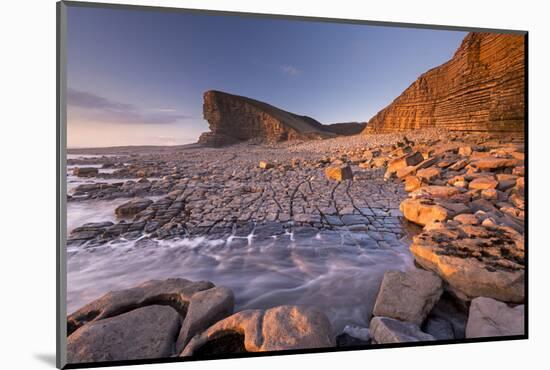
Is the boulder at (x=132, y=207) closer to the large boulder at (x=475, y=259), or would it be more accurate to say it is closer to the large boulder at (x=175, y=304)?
the large boulder at (x=175, y=304)

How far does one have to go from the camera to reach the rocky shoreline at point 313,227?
220cm

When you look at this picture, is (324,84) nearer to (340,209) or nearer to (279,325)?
(340,209)

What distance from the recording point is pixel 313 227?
3.14 m

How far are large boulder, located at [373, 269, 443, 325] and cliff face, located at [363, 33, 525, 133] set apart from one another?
1780 mm

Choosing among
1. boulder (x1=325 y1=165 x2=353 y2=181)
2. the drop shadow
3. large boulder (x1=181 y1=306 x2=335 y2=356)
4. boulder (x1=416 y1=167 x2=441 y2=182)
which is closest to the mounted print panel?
large boulder (x1=181 y1=306 x2=335 y2=356)

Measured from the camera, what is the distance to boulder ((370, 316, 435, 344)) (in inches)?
91.4

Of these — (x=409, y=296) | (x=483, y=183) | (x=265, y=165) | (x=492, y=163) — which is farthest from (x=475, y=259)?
(x=265, y=165)

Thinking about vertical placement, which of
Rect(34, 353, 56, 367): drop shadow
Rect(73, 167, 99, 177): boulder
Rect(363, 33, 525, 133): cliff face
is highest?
Rect(363, 33, 525, 133): cliff face

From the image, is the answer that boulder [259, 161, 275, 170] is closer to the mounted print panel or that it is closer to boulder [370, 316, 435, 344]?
the mounted print panel

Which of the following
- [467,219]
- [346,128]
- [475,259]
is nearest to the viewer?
[475,259]

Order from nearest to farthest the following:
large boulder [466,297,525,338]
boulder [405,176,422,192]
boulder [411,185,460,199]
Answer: large boulder [466,297,525,338]
boulder [411,185,460,199]
boulder [405,176,422,192]

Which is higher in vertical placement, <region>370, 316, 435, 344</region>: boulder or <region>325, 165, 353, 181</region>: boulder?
<region>325, 165, 353, 181</region>: boulder

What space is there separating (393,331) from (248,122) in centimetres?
245

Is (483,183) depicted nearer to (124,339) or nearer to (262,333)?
(262,333)
